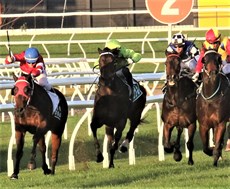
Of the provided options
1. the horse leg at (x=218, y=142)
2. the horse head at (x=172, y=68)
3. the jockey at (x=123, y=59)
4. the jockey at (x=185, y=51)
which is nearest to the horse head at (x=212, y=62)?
the horse head at (x=172, y=68)

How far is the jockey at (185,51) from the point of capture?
9688mm

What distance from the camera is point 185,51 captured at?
32.3 feet

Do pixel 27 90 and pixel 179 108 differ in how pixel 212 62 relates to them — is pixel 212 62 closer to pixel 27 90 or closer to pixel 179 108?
pixel 179 108

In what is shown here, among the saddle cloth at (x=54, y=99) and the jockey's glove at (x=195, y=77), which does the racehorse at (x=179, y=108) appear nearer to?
the jockey's glove at (x=195, y=77)

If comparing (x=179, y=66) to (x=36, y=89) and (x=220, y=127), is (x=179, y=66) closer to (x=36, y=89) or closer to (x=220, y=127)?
(x=220, y=127)

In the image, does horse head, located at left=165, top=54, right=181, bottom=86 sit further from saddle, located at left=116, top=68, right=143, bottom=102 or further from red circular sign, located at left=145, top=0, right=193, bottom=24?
red circular sign, located at left=145, top=0, right=193, bottom=24

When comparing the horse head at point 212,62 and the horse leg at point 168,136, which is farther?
the horse leg at point 168,136

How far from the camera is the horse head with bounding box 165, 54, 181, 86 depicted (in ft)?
30.1

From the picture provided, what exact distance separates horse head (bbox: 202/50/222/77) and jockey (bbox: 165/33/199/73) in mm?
413

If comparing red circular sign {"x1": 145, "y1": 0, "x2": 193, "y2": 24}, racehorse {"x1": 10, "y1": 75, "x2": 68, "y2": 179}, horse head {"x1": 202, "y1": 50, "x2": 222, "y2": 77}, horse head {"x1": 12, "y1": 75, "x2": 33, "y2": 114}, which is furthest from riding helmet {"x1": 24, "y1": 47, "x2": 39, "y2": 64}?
red circular sign {"x1": 145, "y1": 0, "x2": 193, "y2": 24}

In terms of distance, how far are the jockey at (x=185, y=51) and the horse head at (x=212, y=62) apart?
16.3 inches

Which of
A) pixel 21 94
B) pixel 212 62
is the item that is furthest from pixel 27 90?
pixel 212 62

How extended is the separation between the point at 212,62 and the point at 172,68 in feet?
1.26

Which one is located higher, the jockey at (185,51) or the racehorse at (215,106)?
the jockey at (185,51)
